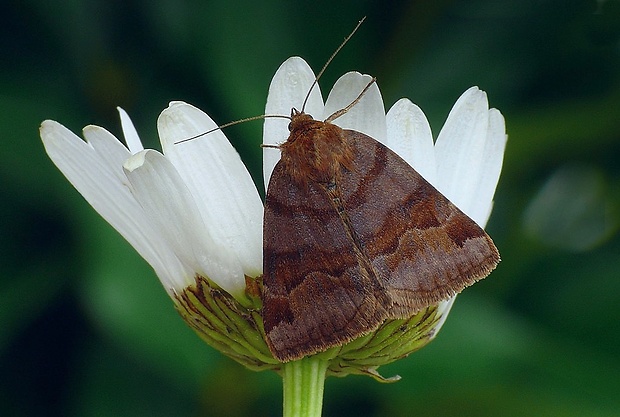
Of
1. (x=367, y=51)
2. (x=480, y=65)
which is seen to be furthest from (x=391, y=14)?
(x=480, y=65)

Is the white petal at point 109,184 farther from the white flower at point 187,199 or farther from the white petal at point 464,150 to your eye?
the white petal at point 464,150

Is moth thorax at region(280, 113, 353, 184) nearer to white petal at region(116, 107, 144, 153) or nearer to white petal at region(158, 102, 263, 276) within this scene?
white petal at region(158, 102, 263, 276)

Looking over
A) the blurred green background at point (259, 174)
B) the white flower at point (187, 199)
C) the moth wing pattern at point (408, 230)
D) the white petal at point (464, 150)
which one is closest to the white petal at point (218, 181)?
the white flower at point (187, 199)

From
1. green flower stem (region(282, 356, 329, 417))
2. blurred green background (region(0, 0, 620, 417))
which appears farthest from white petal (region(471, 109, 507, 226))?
blurred green background (region(0, 0, 620, 417))

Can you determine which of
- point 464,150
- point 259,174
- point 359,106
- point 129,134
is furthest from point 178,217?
point 259,174

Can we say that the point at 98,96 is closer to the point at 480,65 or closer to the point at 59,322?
the point at 59,322
